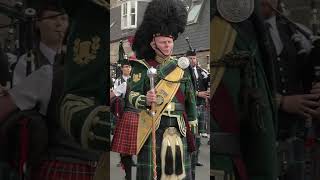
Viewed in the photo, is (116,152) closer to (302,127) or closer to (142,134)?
(142,134)

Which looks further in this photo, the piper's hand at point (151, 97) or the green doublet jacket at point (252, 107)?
the green doublet jacket at point (252, 107)

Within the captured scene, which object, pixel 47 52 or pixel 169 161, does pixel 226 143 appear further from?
pixel 47 52

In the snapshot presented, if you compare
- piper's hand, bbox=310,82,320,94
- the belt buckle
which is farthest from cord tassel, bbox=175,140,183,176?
piper's hand, bbox=310,82,320,94

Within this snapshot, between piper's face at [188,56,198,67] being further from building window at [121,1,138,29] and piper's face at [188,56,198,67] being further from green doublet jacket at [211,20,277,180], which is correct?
building window at [121,1,138,29]

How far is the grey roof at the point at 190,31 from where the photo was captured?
480 cm

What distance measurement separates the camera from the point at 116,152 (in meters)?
4.84

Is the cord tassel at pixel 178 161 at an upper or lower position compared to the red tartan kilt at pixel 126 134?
lower

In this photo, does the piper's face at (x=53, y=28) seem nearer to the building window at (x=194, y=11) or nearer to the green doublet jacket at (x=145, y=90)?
the green doublet jacket at (x=145, y=90)

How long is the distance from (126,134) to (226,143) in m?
0.87

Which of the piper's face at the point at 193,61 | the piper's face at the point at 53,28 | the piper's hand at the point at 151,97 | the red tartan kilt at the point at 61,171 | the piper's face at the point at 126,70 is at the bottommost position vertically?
the red tartan kilt at the point at 61,171

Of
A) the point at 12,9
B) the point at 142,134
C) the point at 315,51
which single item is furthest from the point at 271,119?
the point at 12,9

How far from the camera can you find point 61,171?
16.1ft

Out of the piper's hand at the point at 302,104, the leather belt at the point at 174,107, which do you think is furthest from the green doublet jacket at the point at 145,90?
the piper's hand at the point at 302,104

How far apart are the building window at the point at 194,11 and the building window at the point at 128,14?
46cm
